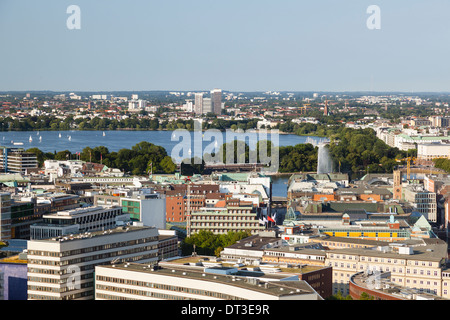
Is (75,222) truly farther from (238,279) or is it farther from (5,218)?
Result: (238,279)

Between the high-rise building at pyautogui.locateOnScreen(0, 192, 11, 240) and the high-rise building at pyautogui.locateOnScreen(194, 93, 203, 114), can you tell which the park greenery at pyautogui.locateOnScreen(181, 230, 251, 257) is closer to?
the high-rise building at pyautogui.locateOnScreen(0, 192, 11, 240)

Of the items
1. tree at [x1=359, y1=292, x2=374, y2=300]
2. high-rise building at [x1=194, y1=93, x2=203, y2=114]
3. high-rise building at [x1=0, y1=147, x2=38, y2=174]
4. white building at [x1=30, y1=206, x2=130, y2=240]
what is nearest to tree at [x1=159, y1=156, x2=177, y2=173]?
high-rise building at [x1=0, y1=147, x2=38, y2=174]

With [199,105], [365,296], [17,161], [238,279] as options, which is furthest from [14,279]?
[199,105]

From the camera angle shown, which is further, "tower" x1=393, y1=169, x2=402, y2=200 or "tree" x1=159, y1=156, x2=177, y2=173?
"tree" x1=159, y1=156, x2=177, y2=173

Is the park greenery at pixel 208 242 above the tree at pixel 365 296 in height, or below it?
below

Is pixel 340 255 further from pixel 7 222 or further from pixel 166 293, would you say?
pixel 7 222

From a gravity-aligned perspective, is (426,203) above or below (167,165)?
above

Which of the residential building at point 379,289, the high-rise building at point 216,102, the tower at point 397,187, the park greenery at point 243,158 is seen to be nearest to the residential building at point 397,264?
the residential building at point 379,289

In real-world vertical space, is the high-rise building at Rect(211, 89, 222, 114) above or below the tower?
above

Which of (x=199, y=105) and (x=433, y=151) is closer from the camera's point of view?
(x=433, y=151)

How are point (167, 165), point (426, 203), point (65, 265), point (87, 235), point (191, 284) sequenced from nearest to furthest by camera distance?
point (191, 284)
point (65, 265)
point (87, 235)
point (426, 203)
point (167, 165)

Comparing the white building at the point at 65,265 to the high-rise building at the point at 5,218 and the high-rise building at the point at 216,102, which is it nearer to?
the high-rise building at the point at 5,218
